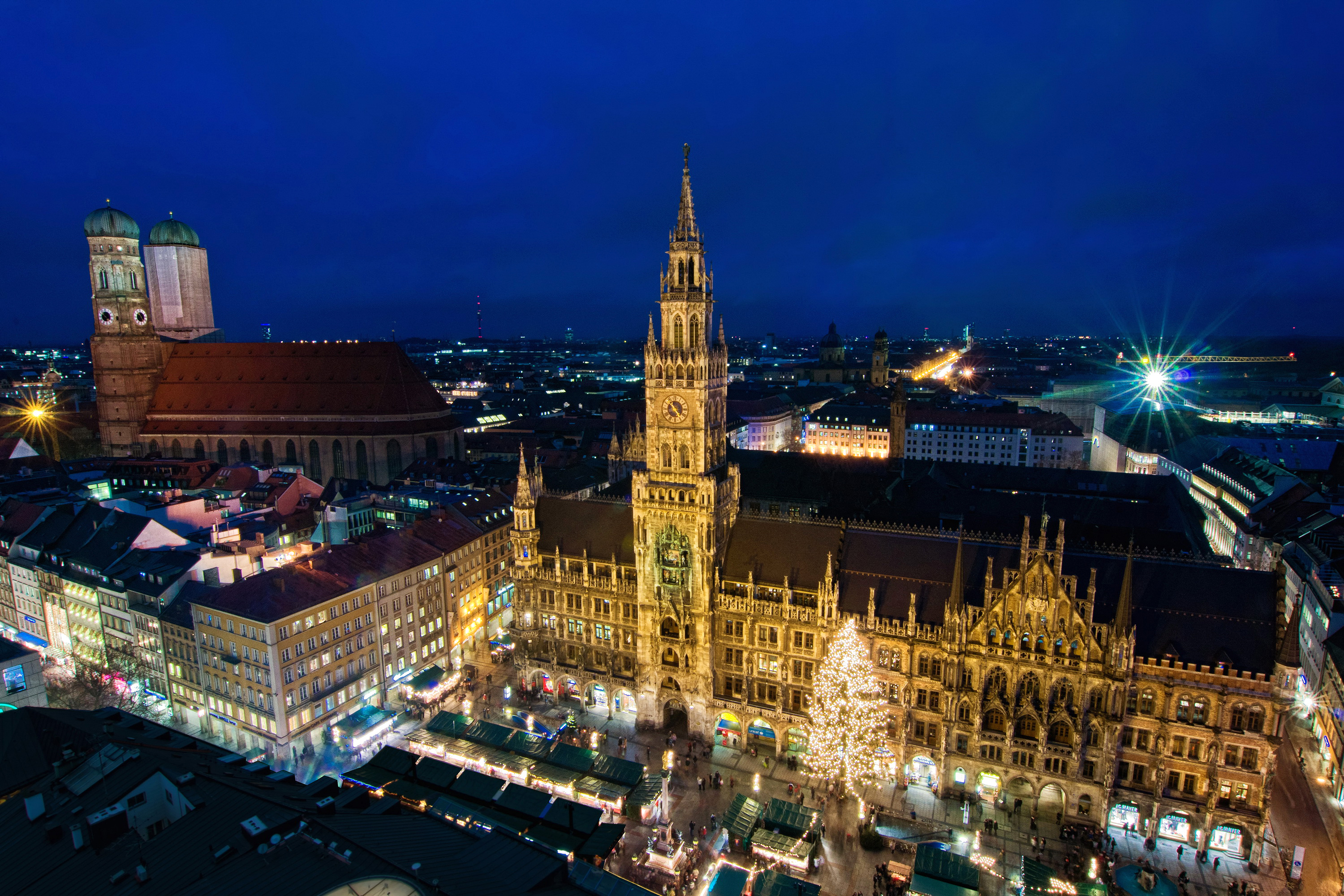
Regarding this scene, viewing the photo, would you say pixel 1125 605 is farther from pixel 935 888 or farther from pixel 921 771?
pixel 935 888

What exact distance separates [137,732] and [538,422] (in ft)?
479

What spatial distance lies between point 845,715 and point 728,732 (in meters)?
12.9

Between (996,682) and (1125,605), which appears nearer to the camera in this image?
(1125,605)

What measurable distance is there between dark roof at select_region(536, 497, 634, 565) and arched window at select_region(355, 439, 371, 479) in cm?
8135

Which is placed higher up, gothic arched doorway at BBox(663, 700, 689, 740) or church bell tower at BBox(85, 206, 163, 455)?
church bell tower at BBox(85, 206, 163, 455)

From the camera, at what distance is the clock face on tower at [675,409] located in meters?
57.9

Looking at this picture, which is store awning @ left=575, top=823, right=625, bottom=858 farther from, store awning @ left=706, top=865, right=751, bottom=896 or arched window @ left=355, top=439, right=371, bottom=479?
arched window @ left=355, top=439, right=371, bottom=479

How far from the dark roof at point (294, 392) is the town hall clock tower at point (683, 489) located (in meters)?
92.2

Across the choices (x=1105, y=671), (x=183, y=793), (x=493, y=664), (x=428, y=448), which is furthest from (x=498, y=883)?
(x=428, y=448)

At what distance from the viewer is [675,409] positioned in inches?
2290

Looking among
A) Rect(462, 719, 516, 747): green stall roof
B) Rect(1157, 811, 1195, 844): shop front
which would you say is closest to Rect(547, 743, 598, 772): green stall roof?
Rect(462, 719, 516, 747): green stall roof

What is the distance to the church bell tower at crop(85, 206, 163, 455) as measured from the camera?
135750 mm

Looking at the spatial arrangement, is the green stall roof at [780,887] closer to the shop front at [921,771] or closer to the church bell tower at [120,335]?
the shop front at [921,771]

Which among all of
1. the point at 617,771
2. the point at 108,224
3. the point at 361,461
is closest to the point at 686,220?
the point at 617,771
